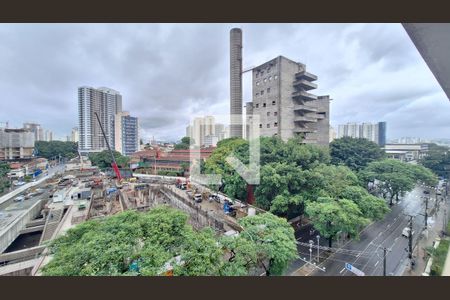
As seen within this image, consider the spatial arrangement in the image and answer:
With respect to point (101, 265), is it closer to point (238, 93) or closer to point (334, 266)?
point (334, 266)

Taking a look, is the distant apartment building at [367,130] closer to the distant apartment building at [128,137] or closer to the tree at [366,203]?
the tree at [366,203]

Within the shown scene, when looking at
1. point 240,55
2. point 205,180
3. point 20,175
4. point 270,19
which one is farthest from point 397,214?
point 20,175

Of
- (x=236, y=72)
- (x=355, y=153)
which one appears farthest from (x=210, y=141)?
(x=355, y=153)

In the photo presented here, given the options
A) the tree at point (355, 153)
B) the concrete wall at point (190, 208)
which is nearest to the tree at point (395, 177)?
the tree at point (355, 153)

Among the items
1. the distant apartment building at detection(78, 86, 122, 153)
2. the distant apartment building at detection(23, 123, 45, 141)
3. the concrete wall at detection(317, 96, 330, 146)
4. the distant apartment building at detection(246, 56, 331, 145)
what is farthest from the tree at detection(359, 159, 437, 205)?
the distant apartment building at detection(23, 123, 45, 141)

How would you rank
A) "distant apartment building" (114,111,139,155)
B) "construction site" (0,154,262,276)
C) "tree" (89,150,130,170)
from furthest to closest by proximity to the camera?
"tree" (89,150,130,170) < "distant apartment building" (114,111,139,155) < "construction site" (0,154,262,276)

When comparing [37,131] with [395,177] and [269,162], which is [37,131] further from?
[395,177]

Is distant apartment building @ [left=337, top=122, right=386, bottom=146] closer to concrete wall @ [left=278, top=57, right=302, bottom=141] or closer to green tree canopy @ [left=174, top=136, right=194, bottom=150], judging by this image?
concrete wall @ [left=278, top=57, right=302, bottom=141]
